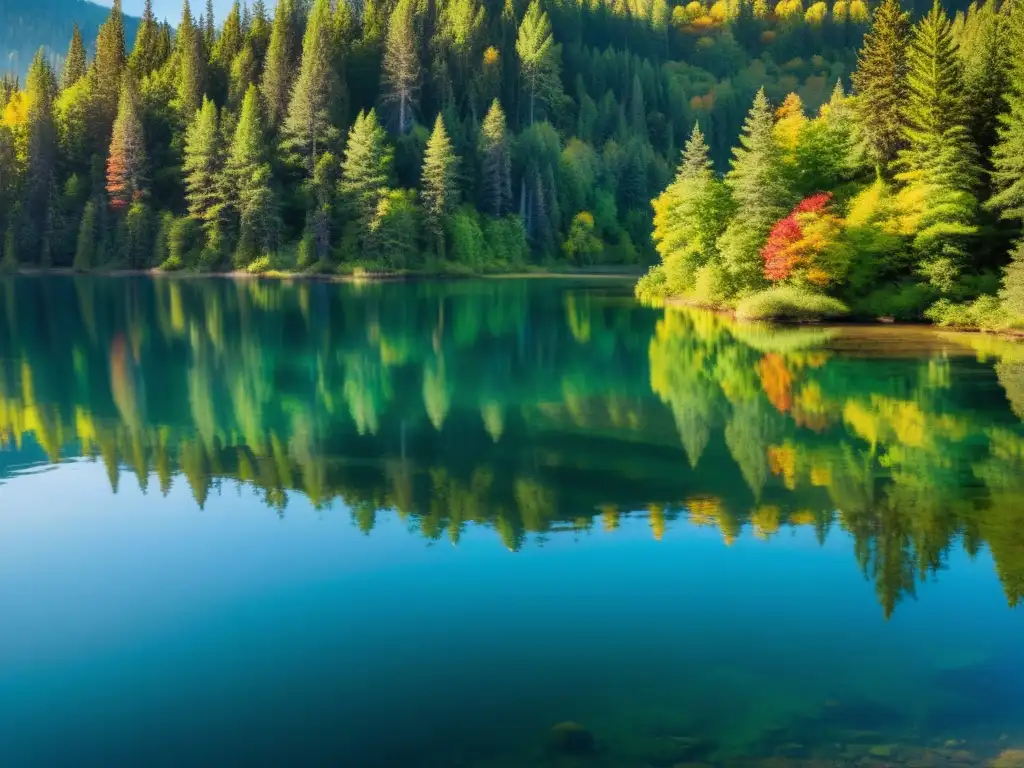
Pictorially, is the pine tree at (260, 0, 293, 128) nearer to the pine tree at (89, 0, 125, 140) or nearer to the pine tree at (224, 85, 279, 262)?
the pine tree at (224, 85, 279, 262)

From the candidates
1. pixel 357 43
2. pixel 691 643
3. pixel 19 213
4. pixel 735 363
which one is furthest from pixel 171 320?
pixel 357 43

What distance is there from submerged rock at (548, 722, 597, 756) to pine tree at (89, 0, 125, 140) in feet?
388

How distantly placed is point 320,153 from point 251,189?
31.6 feet

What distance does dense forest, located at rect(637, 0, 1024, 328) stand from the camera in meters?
49.9

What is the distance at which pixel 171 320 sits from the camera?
173ft

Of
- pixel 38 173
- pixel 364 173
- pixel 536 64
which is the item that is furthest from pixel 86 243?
pixel 536 64

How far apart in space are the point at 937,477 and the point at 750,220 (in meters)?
36.4

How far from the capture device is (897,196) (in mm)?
52500

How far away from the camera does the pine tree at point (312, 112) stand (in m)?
104

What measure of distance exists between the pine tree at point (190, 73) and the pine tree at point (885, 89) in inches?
3011

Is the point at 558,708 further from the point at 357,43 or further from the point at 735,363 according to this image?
the point at 357,43

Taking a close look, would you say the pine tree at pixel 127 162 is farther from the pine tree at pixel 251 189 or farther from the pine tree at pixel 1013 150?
the pine tree at pixel 1013 150

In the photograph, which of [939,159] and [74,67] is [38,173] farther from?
[939,159]

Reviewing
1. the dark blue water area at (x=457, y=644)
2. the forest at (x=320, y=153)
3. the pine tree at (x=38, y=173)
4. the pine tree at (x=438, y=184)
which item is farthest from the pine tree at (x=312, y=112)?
the dark blue water area at (x=457, y=644)
